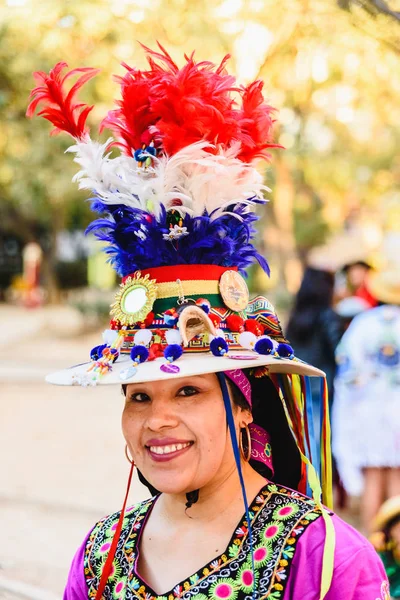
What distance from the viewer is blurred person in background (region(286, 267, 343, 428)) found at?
557cm

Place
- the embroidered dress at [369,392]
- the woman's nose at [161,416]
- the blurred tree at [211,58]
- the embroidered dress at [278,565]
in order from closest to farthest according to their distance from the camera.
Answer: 1. the embroidered dress at [278,565]
2. the woman's nose at [161,416]
3. the embroidered dress at [369,392]
4. the blurred tree at [211,58]

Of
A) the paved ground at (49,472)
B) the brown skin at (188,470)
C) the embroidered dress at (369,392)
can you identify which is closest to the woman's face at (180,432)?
the brown skin at (188,470)

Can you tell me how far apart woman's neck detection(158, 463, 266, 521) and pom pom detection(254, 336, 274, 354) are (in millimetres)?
321

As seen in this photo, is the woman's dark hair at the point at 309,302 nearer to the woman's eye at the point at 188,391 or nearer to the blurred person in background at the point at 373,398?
the blurred person in background at the point at 373,398

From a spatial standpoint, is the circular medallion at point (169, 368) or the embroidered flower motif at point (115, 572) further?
the embroidered flower motif at point (115, 572)

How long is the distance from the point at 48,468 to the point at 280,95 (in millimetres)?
8045

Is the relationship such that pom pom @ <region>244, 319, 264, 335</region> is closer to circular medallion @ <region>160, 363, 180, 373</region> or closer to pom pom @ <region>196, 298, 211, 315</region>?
pom pom @ <region>196, 298, 211, 315</region>

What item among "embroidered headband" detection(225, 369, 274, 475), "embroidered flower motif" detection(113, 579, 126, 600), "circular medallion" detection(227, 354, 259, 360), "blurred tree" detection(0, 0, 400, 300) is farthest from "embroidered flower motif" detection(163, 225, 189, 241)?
"blurred tree" detection(0, 0, 400, 300)

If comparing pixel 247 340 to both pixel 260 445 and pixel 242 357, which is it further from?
pixel 260 445

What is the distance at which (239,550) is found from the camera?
1.79 metres

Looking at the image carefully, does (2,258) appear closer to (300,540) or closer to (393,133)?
(393,133)

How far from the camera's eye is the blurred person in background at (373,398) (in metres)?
4.96

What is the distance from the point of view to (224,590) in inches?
68.4

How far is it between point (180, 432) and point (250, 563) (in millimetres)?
344
